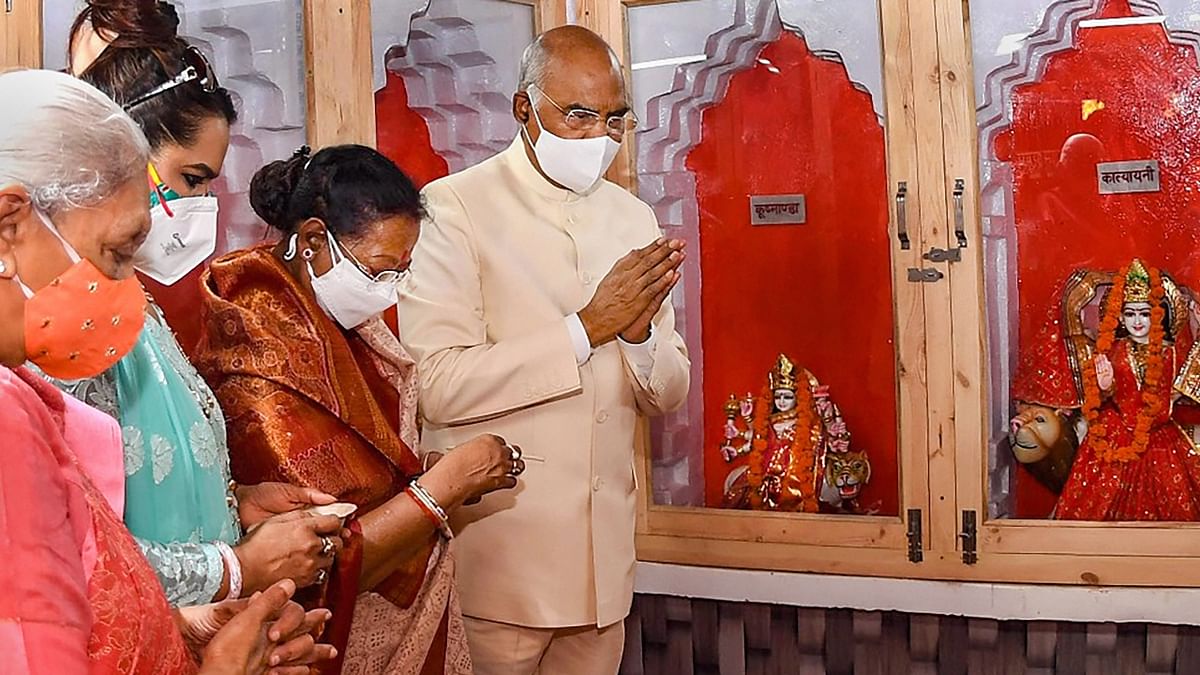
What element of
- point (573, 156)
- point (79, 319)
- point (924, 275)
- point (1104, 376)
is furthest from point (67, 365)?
point (1104, 376)

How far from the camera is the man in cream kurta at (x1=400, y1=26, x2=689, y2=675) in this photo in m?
2.48

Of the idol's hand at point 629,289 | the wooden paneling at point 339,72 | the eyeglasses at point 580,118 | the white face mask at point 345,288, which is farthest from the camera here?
the wooden paneling at point 339,72

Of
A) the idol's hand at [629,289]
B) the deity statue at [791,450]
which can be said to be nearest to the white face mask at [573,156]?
the idol's hand at [629,289]

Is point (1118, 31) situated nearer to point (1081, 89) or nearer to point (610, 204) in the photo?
point (1081, 89)

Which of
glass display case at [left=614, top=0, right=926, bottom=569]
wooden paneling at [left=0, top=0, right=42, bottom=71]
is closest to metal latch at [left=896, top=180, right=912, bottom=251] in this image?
glass display case at [left=614, top=0, right=926, bottom=569]

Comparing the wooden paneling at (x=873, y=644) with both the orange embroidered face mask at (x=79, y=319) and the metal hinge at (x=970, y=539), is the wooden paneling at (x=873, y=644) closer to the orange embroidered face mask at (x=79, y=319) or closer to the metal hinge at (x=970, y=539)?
the metal hinge at (x=970, y=539)

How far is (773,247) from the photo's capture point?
3.56 metres

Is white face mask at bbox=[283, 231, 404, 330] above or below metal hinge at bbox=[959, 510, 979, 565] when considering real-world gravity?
above

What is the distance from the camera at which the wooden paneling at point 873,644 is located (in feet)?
10.6

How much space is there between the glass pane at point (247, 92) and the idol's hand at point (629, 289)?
0.79 meters

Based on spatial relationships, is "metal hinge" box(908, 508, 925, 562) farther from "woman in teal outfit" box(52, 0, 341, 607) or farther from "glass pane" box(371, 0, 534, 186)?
"woman in teal outfit" box(52, 0, 341, 607)

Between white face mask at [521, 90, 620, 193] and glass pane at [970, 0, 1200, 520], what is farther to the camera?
glass pane at [970, 0, 1200, 520]

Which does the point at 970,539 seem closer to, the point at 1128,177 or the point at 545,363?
the point at 1128,177

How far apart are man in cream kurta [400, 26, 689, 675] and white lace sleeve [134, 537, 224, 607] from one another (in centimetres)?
85
